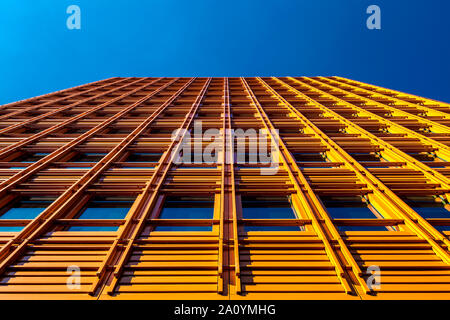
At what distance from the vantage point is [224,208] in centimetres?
757

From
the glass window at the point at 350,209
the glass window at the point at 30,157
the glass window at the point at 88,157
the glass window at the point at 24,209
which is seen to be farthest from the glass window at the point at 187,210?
the glass window at the point at 30,157

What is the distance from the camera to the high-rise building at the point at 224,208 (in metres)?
5.21

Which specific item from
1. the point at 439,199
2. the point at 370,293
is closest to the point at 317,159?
the point at 439,199

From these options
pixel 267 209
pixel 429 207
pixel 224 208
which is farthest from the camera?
pixel 429 207

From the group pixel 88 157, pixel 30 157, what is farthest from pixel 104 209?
pixel 30 157

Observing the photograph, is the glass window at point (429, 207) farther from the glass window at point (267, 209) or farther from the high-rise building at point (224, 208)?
the glass window at point (267, 209)

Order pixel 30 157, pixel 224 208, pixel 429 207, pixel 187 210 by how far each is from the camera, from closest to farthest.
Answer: pixel 224 208, pixel 187 210, pixel 429 207, pixel 30 157

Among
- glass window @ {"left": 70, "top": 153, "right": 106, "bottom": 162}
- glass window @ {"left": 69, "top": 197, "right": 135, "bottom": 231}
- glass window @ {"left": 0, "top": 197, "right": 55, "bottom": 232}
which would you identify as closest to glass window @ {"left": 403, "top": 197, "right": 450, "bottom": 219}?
glass window @ {"left": 69, "top": 197, "right": 135, "bottom": 231}

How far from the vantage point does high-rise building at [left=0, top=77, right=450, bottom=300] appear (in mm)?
5207

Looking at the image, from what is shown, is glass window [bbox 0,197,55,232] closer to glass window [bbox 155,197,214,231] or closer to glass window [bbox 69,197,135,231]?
glass window [bbox 69,197,135,231]

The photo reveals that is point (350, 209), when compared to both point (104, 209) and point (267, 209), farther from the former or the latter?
point (104, 209)

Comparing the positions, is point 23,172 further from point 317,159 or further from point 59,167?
point 317,159

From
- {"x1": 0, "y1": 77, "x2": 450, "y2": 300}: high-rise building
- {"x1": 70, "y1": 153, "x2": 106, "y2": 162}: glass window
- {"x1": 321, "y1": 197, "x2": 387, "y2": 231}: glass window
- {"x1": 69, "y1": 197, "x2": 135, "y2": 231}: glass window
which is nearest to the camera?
{"x1": 0, "y1": 77, "x2": 450, "y2": 300}: high-rise building

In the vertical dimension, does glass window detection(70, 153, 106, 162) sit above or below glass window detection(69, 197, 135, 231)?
above
